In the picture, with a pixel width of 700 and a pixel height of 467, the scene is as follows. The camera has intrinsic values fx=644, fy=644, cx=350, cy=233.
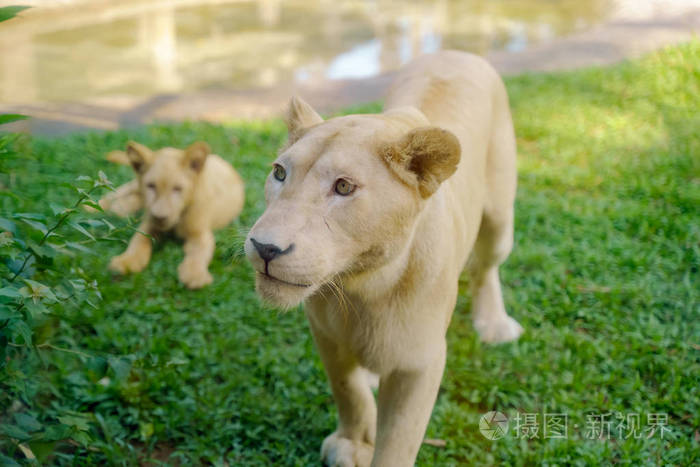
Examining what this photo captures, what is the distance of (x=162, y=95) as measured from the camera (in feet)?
25.8

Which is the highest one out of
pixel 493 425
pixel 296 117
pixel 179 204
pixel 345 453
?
pixel 296 117

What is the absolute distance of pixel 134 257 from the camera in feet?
14.1

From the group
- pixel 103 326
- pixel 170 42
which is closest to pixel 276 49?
pixel 170 42

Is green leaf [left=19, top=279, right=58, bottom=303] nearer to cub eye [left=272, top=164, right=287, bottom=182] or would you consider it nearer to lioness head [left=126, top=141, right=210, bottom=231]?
cub eye [left=272, top=164, right=287, bottom=182]

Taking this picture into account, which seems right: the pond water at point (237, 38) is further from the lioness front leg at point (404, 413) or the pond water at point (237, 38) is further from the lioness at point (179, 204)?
the lioness front leg at point (404, 413)

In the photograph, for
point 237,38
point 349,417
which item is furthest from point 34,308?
point 237,38

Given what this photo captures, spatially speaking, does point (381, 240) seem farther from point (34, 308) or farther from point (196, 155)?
point (196, 155)

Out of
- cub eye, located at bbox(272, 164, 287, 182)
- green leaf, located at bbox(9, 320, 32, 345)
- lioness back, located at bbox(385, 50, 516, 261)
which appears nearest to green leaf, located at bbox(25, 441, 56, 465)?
green leaf, located at bbox(9, 320, 32, 345)

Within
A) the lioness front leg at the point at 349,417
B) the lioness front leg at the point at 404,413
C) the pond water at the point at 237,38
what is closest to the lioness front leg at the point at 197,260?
the lioness front leg at the point at 349,417

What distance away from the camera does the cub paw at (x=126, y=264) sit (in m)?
4.23

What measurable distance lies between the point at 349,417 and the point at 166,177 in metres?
2.20

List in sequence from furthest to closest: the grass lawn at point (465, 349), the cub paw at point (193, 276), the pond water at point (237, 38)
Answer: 1. the pond water at point (237, 38)
2. the cub paw at point (193, 276)
3. the grass lawn at point (465, 349)

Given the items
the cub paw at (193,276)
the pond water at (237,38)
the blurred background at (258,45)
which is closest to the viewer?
the cub paw at (193,276)

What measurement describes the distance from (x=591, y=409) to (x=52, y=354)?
110 inches
